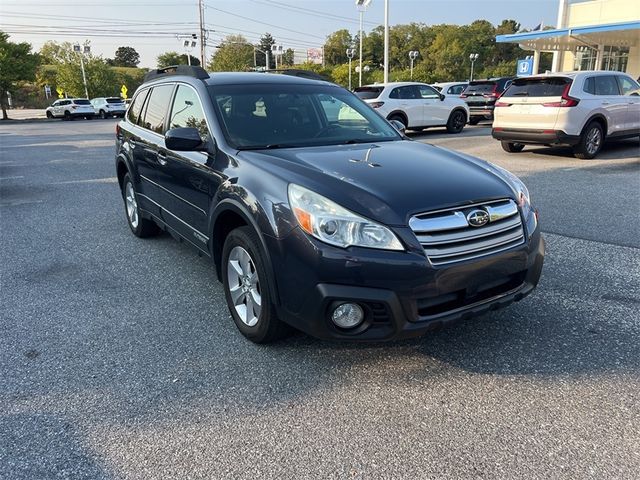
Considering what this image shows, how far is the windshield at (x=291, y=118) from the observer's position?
3.83 m

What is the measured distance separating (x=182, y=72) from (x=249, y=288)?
232 cm

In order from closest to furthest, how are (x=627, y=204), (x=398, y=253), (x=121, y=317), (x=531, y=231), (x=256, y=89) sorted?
(x=398, y=253), (x=531, y=231), (x=121, y=317), (x=256, y=89), (x=627, y=204)

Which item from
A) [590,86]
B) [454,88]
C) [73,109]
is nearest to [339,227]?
[590,86]

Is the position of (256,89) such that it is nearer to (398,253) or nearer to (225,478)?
(398,253)

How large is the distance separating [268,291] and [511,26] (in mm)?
131737

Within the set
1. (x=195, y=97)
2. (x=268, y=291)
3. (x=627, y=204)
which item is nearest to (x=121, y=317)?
(x=268, y=291)

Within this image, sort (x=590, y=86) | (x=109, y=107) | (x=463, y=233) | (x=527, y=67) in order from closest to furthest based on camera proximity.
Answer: (x=463, y=233)
(x=590, y=86)
(x=527, y=67)
(x=109, y=107)

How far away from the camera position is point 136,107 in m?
5.70

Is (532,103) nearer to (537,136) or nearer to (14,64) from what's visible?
(537,136)

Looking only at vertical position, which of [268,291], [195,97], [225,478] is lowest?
[225,478]

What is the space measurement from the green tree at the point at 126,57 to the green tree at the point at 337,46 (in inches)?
2268

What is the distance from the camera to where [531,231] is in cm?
325

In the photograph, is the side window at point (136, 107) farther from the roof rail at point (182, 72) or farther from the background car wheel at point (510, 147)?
the background car wheel at point (510, 147)

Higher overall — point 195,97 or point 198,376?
point 195,97
